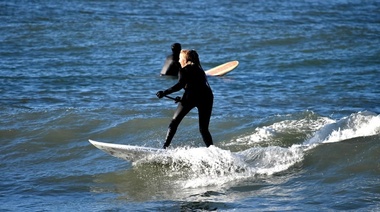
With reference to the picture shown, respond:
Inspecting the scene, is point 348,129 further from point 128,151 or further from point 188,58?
point 128,151

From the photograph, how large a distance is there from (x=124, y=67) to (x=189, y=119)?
605 centimetres

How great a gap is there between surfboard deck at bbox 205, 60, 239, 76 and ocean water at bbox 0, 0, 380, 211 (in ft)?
0.60

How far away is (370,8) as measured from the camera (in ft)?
97.3

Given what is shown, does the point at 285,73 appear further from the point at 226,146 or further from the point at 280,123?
the point at 226,146

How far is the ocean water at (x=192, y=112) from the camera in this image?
10219mm

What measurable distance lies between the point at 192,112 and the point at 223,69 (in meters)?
4.52

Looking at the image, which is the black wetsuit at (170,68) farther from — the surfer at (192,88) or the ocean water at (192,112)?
the surfer at (192,88)

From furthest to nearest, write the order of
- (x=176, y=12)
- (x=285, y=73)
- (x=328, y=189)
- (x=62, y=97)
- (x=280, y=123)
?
(x=176, y=12), (x=285, y=73), (x=62, y=97), (x=280, y=123), (x=328, y=189)

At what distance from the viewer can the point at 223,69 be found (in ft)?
64.3

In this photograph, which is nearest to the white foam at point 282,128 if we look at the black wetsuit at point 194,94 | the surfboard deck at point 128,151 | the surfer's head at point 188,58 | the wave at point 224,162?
the wave at point 224,162

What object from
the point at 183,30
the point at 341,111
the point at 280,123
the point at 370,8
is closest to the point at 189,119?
the point at 280,123

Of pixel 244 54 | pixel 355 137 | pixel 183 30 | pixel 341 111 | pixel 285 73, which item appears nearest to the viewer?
pixel 355 137

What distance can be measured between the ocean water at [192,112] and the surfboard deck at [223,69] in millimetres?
182

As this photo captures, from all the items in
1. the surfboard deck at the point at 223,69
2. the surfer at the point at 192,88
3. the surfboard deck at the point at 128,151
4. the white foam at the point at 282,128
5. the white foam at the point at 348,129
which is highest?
the surfer at the point at 192,88
